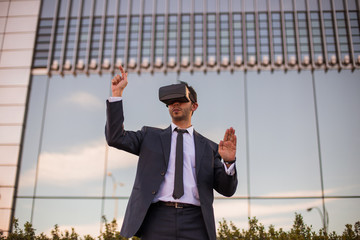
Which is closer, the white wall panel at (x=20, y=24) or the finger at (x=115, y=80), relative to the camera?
the finger at (x=115, y=80)

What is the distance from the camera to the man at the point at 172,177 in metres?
1.81

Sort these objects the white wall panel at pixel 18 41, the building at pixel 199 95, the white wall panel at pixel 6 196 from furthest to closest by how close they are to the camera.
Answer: the white wall panel at pixel 18 41 → the white wall panel at pixel 6 196 → the building at pixel 199 95

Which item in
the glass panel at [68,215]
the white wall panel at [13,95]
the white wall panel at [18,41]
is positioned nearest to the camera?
the glass panel at [68,215]

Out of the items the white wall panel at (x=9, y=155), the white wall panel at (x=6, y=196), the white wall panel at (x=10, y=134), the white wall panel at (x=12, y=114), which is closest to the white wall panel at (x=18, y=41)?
the white wall panel at (x=12, y=114)

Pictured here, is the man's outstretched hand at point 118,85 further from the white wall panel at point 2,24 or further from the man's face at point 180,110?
the white wall panel at point 2,24

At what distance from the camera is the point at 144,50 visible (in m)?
7.91

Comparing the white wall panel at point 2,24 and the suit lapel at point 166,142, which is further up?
the white wall panel at point 2,24

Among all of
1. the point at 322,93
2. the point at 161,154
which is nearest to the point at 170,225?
the point at 161,154

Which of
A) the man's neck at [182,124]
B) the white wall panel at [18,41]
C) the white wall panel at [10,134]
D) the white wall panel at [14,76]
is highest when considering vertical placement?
the white wall panel at [18,41]

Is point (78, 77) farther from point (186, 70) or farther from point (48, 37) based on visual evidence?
point (186, 70)

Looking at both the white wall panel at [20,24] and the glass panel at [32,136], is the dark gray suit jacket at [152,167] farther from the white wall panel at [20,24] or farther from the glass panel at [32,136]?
the white wall panel at [20,24]

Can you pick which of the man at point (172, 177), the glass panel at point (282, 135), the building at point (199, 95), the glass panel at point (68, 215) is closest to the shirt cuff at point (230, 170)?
the man at point (172, 177)

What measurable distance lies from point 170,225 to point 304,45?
692 cm

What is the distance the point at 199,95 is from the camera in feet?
24.9
